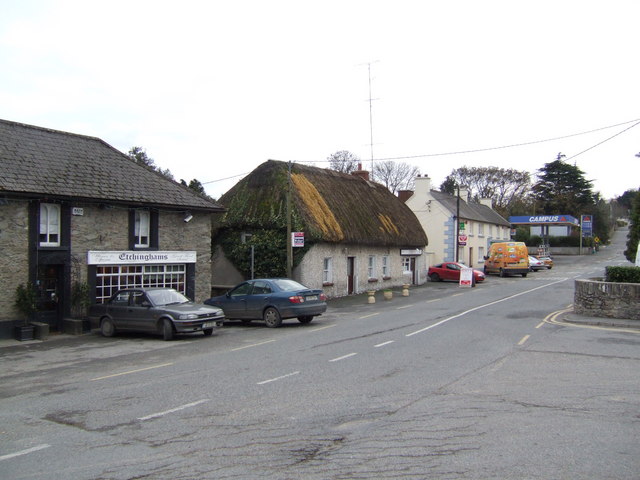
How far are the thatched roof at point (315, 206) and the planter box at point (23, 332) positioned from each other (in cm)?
A: 1378

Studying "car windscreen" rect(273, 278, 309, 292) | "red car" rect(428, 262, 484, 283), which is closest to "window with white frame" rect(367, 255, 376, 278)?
"red car" rect(428, 262, 484, 283)

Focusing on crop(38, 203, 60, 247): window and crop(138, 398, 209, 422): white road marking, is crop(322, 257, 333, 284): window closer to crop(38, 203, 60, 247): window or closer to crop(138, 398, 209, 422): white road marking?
crop(38, 203, 60, 247): window

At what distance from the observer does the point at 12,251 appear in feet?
57.2

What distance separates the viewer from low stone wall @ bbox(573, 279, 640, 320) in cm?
1905

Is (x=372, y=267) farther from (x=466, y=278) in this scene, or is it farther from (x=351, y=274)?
(x=466, y=278)

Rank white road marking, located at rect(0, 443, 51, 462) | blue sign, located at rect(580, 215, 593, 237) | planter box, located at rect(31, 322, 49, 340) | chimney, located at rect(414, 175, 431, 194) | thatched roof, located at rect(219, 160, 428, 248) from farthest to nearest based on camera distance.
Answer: blue sign, located at rect(580, 215, 593, 237) → chimney, located at rect(414, 175, 431, 194) → thatched roof, located at rect(219, 160, 428, 248) → planter box, located at rect(31, 322, 49, 340) → white road marking, located at rect(0, 443, 51, 462)

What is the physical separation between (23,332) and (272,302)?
24.7ft

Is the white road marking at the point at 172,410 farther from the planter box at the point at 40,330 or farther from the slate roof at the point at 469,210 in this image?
the slate roof at the point at 469,210

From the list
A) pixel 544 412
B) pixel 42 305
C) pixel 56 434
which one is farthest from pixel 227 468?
pixel 42 305

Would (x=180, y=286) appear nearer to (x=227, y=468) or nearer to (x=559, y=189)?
(x=227, y=468)

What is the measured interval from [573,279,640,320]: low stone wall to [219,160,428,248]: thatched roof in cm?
1231

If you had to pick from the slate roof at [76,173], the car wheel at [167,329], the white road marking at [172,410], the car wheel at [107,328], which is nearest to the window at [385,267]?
the slate roof at [76,173]

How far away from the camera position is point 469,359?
39.9ft

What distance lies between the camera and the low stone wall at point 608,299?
19.0m
